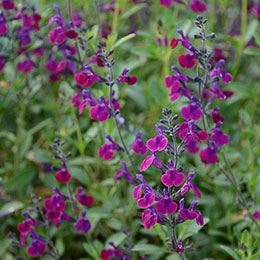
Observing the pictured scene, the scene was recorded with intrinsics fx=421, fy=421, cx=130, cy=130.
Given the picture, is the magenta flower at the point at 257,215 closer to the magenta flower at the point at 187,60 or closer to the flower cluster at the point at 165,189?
the flower cluster at the point at 165,189

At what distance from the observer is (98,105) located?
196cm

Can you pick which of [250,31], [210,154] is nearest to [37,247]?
[210,154]

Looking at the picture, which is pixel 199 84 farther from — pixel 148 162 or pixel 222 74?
pixel 148 162

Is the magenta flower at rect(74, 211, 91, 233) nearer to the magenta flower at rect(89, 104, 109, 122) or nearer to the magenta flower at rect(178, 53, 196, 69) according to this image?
the magenta flower at rect(89, 104, 109, 122)

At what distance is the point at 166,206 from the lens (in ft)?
4.99

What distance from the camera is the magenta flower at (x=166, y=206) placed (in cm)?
152

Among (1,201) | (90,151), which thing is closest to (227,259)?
(90,151)

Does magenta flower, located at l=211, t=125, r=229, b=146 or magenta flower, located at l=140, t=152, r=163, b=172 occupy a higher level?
magenta flower, located at l=140, t=152, r=163, b=172

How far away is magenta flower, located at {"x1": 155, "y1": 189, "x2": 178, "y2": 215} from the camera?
1.52 meters

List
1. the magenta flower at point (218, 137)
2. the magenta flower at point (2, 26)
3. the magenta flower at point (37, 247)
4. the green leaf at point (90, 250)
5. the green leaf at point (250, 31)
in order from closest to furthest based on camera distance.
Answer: the magenta flower at point (218, 137) < the magenta flower at point (37, 247) < the green leaf at point (90, 250) < the magenta flower at point (2, 26) < the green leaf at point (250, 31)

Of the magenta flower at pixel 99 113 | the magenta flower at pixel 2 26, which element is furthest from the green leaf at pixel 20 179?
the magenta flower at pixel 99 113

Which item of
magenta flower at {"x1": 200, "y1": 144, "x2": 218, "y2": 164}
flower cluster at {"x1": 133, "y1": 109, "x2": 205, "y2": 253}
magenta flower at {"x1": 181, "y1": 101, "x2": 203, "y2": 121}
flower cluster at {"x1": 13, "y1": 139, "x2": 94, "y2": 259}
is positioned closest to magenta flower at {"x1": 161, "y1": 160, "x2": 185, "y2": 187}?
flower cluster at {"x1": 133, "y1": 109, "x2": 205, "y2": 253}

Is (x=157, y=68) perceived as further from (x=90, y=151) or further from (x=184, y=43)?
(x=184, y=43)

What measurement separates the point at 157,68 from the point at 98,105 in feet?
6.30
